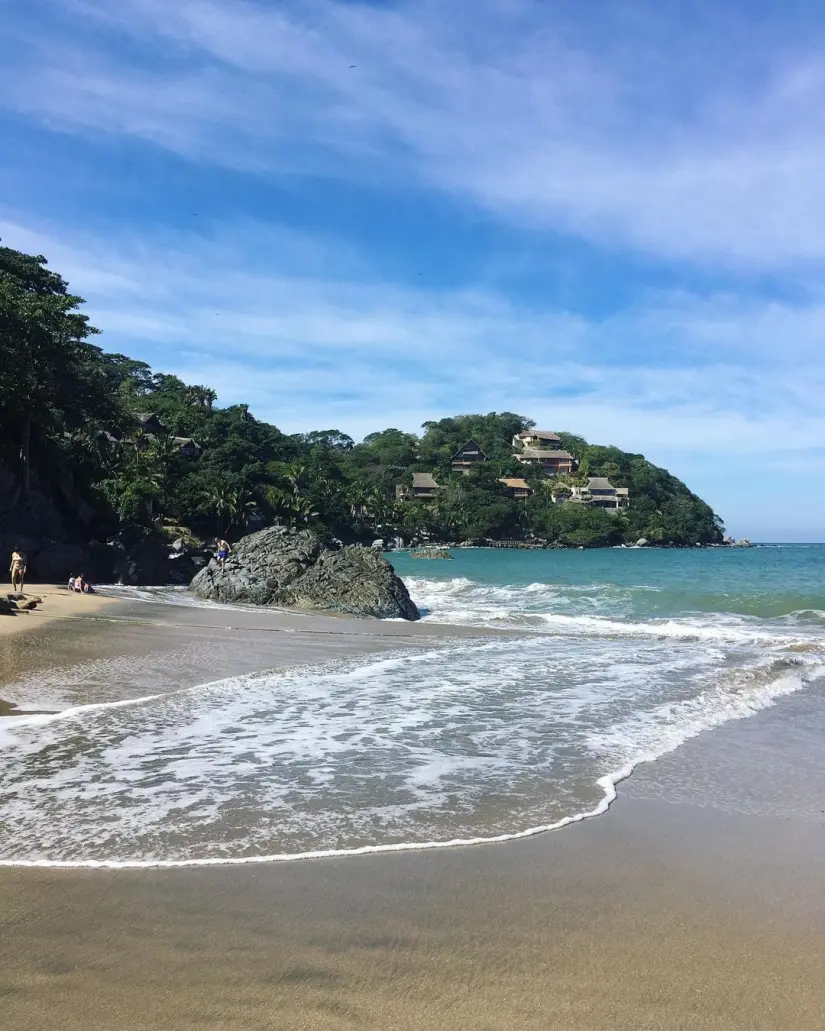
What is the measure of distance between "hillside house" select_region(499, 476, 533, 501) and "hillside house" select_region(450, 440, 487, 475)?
8656 mm

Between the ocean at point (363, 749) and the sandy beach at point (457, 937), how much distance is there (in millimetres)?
392

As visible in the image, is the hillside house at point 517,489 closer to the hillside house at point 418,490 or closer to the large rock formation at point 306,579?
the hillside house at point 418,490

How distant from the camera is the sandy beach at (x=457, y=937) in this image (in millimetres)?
2896

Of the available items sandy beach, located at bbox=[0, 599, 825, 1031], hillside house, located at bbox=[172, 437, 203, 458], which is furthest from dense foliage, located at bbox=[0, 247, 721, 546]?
sandy beach, located at bbox=[0, 599, 825, 1031]

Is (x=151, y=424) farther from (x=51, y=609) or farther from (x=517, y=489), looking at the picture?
(x=517, y=489)

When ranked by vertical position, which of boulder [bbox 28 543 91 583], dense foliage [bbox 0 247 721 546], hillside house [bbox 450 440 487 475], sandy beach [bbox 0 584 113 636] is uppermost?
hillside house [bbox 450 440 487 475]

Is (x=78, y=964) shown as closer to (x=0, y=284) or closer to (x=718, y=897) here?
(x=718, y=897)

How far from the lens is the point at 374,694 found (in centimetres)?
954

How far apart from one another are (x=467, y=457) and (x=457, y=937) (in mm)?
126015

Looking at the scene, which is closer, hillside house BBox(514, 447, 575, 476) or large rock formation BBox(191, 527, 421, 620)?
large rock formation BBox(191, 527, 421, 620)

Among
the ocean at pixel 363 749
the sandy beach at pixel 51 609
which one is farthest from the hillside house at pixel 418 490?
the ocean at pixel 363 749

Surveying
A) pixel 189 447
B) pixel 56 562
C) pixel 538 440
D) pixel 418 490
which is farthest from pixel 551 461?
pixel 56 562

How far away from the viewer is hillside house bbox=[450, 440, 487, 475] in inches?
5007

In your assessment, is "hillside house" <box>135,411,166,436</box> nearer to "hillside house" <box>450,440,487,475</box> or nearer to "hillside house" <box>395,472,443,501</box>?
"hillside house" <box>395,472,443,501</box>
